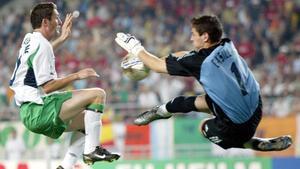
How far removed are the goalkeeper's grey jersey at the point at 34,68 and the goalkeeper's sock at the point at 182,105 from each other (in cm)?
128

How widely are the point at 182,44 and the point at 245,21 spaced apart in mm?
1676

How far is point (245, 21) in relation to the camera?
21.1 m

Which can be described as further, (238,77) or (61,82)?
(61,82)

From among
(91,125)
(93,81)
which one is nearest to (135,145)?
(93,81)

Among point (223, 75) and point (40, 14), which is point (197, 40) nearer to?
point (223, 75)

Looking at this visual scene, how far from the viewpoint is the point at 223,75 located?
963 centimetres

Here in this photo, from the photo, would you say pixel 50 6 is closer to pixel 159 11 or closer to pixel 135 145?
pixel 135 145

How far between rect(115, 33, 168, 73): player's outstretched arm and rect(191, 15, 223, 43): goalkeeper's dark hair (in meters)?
0.52

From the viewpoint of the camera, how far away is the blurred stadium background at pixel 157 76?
1666 centimetres

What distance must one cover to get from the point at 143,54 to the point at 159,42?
10731 millimetres

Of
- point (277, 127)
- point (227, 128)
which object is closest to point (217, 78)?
point (227, 128)

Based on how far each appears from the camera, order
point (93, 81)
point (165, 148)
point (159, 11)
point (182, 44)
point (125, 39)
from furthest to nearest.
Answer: point (159, 11), point (182, 44), point (93, 81), point (165, 148), point (125, 39)

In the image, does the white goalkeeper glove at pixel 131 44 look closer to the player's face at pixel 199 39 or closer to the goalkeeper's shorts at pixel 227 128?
the player's face at pixel 199 39

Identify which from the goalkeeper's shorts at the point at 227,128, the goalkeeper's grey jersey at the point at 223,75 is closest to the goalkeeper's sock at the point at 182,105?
the goalkeeper's shorts at the point at 227,128
